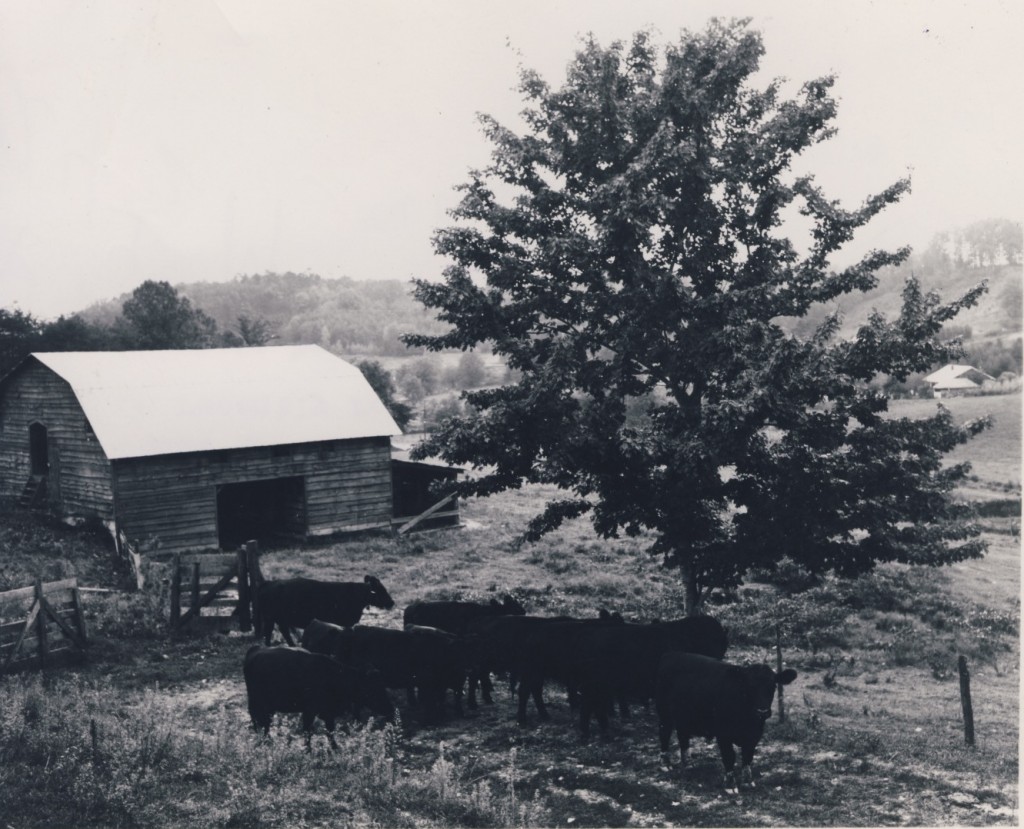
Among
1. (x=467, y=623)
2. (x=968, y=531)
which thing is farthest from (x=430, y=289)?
(x=968, y=531)

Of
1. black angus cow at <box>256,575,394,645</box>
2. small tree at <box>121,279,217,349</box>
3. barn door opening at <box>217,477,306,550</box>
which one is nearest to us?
black angus cow at <box>256,575,394,645</box>

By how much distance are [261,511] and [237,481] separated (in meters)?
3.16

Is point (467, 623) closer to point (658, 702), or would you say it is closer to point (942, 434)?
point (658, 702)

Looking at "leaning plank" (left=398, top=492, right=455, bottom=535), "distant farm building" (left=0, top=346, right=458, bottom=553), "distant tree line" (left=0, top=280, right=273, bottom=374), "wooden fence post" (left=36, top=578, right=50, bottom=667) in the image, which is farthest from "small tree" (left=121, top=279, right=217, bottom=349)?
"wooden fence post" (left=36, top=578, right=50, bottom=667)

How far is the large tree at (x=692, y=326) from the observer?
475 inches

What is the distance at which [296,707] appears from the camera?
10578mm

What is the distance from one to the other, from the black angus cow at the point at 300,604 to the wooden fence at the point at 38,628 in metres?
2.81

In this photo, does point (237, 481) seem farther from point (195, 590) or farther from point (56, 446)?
point (195, 590)

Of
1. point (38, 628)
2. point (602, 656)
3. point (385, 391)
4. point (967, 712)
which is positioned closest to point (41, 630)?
point (38, 628)

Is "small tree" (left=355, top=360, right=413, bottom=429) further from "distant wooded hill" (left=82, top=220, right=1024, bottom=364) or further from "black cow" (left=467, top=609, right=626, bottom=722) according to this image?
"black cow" (left=467, top=609, right=626, bottom=722)

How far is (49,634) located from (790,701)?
11701 millimetres

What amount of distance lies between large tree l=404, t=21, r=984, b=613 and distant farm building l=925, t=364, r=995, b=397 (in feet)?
122

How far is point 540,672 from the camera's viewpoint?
37.8 ft

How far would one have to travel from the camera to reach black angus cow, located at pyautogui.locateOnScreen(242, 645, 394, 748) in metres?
10.5
